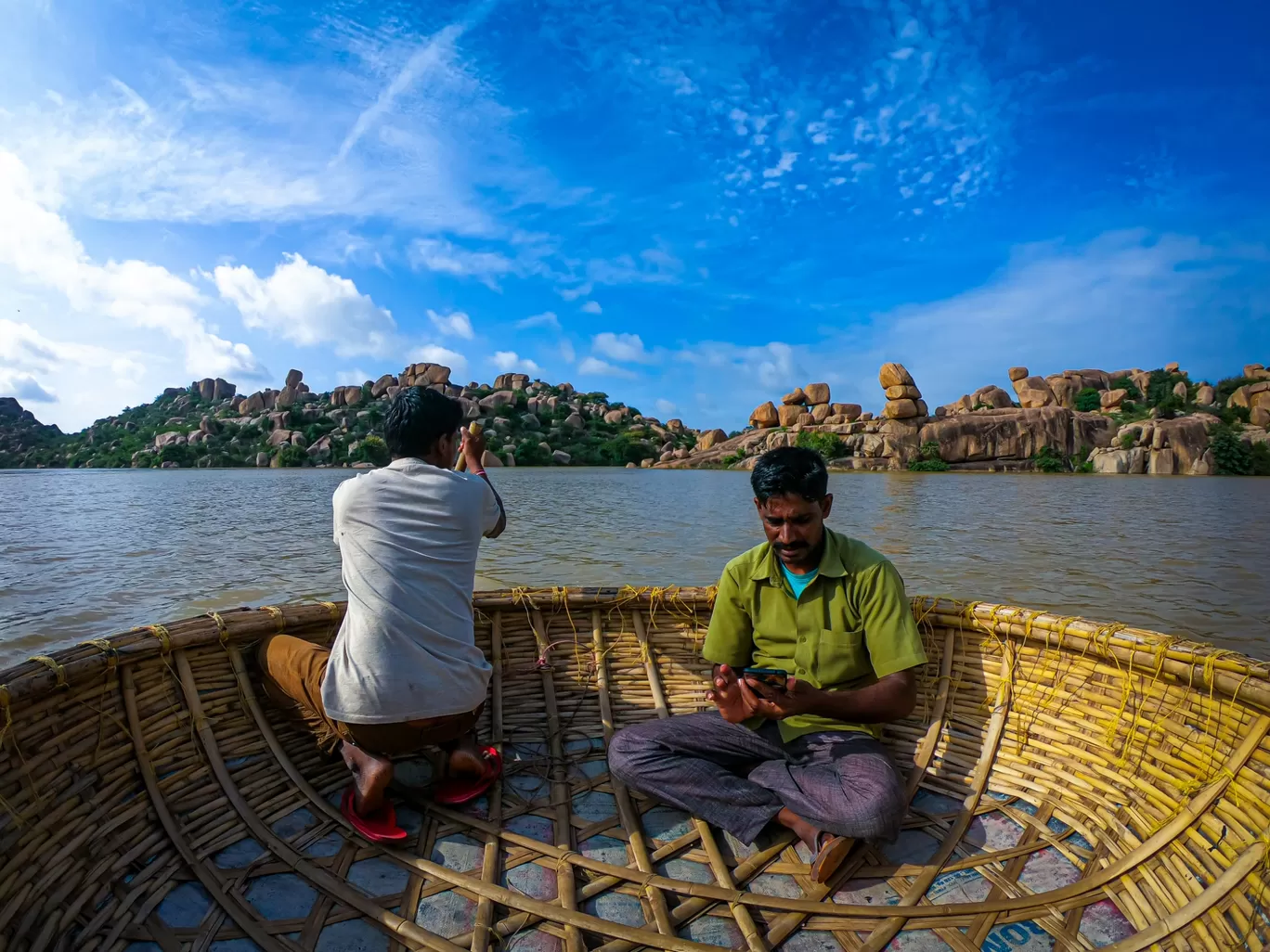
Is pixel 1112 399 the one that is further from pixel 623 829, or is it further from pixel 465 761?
pixel 465 761

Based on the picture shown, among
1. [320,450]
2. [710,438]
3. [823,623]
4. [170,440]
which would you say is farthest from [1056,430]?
[170,440]

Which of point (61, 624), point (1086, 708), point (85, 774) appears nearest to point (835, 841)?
point (1086, 708)

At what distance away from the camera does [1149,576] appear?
871 centimetres

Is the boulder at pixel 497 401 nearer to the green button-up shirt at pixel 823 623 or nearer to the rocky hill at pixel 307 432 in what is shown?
the rocky hill at pixel 307 432

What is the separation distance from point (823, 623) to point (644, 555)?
26.1ft

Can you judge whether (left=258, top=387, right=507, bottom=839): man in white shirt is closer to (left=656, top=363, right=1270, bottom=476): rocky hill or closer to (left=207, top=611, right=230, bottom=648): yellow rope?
(left=207, top=611, right=230, bottom=648): yellow rope

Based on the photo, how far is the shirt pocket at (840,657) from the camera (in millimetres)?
2234

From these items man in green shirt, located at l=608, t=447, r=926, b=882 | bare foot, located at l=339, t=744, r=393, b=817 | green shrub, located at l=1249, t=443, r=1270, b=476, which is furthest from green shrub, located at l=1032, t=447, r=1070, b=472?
bare foot, located at l=339, t=744, r=393, b=817

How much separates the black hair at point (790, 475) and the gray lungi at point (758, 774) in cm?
84

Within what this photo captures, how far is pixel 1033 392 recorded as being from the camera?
5534 cm

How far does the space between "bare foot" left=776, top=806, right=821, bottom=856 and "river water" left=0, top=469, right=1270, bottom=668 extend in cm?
585

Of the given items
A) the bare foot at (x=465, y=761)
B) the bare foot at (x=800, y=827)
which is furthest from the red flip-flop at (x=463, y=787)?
the bare foot at (x=800, y=827)

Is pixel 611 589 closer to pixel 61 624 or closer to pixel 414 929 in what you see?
pixel 414 929

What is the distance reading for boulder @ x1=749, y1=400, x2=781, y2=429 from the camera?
220 ft
